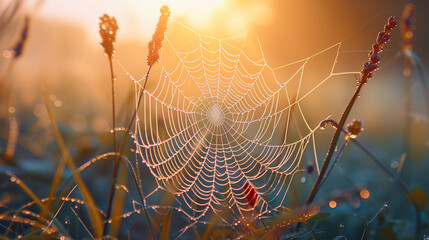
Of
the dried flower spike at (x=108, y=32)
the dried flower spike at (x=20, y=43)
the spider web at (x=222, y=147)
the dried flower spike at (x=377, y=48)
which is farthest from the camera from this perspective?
the spider web at (x=222, y=147)

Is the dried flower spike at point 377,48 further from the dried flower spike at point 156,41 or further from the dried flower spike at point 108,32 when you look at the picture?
the dried flower spike at point 108,32

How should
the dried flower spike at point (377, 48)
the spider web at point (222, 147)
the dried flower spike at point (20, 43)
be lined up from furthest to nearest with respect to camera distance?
1. the spider web at point (222, 147)
2. the dried flower spike at point (20, 43)
3. the dried flower spike at point (377, 48)

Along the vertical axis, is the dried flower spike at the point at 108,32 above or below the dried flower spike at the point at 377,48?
below

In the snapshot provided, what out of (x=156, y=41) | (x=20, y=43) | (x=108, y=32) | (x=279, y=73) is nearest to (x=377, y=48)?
(x=156, y=41)

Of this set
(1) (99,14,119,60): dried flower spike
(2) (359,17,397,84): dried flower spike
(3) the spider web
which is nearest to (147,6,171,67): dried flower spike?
(1) (99,14,119,60): dried flower spike

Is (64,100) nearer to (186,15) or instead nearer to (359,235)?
(186,15)

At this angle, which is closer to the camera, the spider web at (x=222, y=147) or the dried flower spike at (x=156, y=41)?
the dried flower spike at (x=156, y=41)

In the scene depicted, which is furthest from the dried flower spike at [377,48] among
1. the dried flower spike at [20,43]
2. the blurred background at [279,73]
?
the dried flower spike at [20,43]
